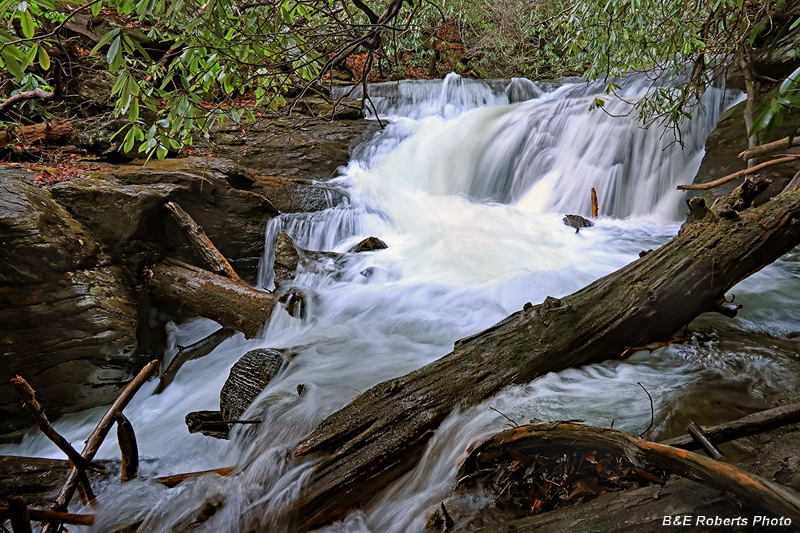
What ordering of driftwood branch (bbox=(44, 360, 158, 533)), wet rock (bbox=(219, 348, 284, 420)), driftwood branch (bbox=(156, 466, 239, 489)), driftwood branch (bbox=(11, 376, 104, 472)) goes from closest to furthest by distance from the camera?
1. driftwood branch (bbox=(11, 376, 104, 472))
2. driftwood branch (bbox=(44, 360, 158, 533))
3. driftwood branch (bbox=(156, 466, 239, 489))
4. wet rock (bbox=(219, 348, 284, 420))

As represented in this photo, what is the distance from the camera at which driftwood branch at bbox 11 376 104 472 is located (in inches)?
73.3

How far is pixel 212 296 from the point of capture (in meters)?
4.63

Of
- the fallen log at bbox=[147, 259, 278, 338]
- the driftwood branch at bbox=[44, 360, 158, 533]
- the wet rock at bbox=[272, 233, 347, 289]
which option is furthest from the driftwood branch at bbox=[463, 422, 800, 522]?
the wet rock at bbox=[272, 233, 347, 289]

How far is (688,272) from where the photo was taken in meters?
2.66

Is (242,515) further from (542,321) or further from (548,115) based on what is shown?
(548,115)

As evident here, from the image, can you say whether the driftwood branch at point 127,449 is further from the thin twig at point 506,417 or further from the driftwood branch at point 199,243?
the driftwood branch at point 199,243

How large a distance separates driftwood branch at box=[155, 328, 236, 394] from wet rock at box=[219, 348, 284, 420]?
1.77 metres

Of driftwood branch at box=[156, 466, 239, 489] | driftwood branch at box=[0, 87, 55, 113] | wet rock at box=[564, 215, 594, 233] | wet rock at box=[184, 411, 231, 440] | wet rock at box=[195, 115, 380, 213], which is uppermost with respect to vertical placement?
driftwood branch at box=[0, 87, 55, 113]

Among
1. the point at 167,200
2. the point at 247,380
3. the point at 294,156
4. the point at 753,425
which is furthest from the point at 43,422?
the point at 294,156

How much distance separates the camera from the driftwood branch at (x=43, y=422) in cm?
186

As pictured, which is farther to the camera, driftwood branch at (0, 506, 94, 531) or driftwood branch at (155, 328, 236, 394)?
driftwood branch at (155, 328, 236, 394)

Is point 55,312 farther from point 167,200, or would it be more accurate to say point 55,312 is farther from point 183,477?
point 183,477

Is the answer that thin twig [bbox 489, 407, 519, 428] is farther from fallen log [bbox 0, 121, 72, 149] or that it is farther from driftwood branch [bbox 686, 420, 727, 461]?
fallen log [bbox 0, 121, 72, 149]

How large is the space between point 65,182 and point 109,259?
42.0 inches
